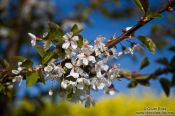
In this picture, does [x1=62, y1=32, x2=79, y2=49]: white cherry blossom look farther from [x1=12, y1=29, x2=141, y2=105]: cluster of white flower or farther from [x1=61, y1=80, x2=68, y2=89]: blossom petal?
[x1=61, y1=80, x2=68, y2=89]: blossom petal

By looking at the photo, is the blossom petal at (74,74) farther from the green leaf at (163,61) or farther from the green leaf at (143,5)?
the green leaf at (163,61)

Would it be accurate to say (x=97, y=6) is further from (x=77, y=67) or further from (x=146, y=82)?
(x=77, y=67)

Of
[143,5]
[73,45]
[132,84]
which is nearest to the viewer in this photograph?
[73,45]

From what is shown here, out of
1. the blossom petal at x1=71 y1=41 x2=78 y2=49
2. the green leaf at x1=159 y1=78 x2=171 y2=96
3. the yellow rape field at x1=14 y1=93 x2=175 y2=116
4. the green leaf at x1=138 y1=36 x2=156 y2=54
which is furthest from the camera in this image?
the yellow rape field at x1=14 y1=93 x2=175 y2=116

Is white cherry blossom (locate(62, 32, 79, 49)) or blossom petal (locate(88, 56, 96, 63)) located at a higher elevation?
white cherry blossom (locate(62, 32, 79, 49))

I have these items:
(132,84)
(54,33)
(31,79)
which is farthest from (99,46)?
(132,84)

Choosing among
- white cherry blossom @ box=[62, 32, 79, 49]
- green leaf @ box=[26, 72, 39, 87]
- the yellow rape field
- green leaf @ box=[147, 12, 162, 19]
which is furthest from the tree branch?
the yellow rape field

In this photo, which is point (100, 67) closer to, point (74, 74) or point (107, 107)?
point (74, 74)

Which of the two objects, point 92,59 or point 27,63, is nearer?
point 92,59
